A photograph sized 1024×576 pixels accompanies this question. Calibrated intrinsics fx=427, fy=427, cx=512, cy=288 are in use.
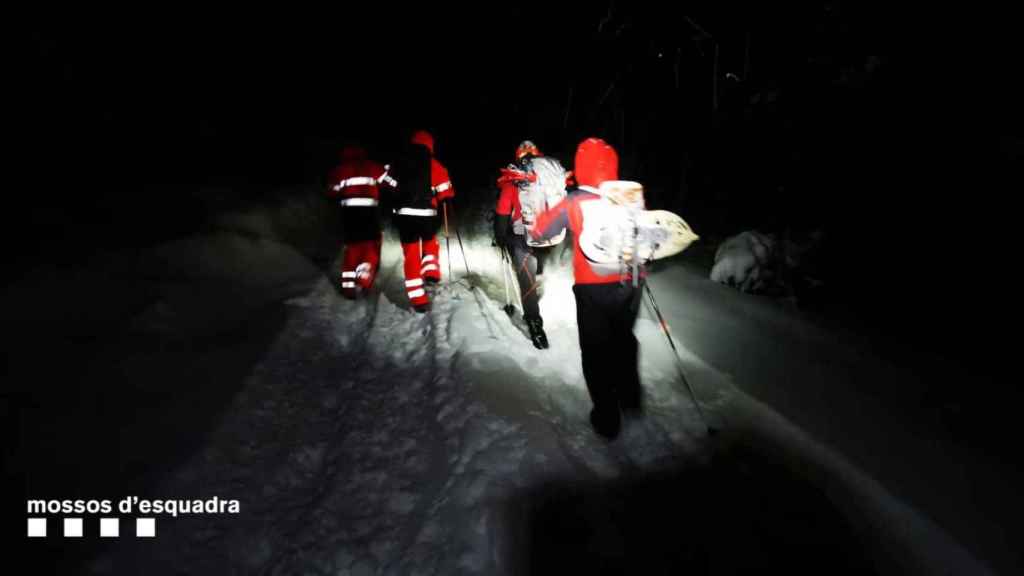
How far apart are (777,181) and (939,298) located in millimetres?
3399

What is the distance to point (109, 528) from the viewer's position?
7.84 feet

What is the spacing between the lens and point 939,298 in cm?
650

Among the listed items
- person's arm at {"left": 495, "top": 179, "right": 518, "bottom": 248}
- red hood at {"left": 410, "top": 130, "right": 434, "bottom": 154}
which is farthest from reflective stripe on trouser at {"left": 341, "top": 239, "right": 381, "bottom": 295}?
person's arm at {"left": 495, "top": 179, "right": 518, "bottom": 248}

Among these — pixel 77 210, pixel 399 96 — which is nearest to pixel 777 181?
pixel 399 96

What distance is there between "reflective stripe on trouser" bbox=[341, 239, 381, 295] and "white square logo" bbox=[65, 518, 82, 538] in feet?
12.2

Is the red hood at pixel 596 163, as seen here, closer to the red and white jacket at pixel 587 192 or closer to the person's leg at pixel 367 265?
the red and white jacket at pixel 587 192

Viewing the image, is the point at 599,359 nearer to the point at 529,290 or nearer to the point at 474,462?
the point at 474,462

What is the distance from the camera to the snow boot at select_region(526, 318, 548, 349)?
5.05 metres

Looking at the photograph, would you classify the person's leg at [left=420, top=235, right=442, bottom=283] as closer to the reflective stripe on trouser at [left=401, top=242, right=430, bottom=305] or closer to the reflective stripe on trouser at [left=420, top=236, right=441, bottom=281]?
the reflective stripe on trouser at [left=420, top=236, right=441, bottom=281]

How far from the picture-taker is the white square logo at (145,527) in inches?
96.3

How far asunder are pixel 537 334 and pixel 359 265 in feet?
9.15

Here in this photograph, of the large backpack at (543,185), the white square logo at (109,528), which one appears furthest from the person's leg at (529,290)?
the white square logo at (109,528)

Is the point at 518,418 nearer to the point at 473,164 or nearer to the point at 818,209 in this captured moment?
the point at 818,209

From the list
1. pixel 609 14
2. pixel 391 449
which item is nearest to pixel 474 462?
pixel 391 449
